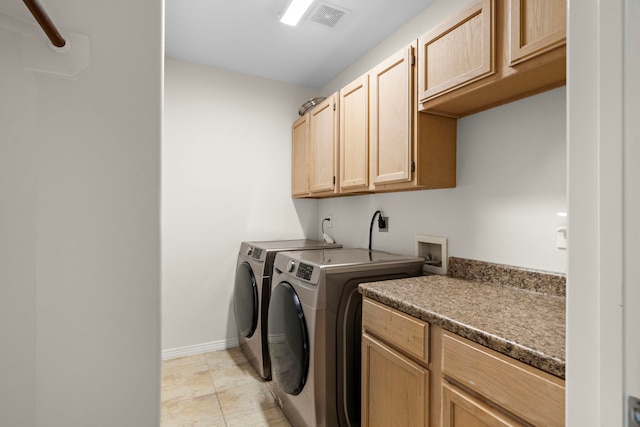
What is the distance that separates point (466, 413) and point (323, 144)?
2.00 metres

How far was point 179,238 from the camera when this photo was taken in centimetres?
271

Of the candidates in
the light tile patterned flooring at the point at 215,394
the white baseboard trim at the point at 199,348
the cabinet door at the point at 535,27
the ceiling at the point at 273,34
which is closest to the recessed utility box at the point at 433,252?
the cabinet door at the point at 535,27

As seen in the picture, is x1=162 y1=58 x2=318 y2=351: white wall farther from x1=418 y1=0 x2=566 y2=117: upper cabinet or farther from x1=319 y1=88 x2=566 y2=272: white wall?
x1=418 y1=0 x2=566 y2=117: upper cabinet

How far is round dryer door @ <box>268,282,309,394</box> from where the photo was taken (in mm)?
1612

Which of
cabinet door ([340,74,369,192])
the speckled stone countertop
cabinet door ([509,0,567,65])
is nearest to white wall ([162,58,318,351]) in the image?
cabinet door ([340,74,369,192])

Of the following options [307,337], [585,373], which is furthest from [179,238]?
[585,373]

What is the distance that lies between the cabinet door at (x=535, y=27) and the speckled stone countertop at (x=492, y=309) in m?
0.88

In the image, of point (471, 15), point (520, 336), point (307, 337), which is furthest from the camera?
point (307, 337)

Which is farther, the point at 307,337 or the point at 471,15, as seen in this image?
the point at 307,337

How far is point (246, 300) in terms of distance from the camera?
2.47m

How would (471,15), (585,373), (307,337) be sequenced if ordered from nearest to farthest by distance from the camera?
1. (585,373)
2. (471,15)
3. (307,337)

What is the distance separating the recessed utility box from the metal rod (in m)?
1.80

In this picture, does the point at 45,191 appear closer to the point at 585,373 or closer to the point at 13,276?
the point at 13,276

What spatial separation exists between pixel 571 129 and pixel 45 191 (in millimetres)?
1033
